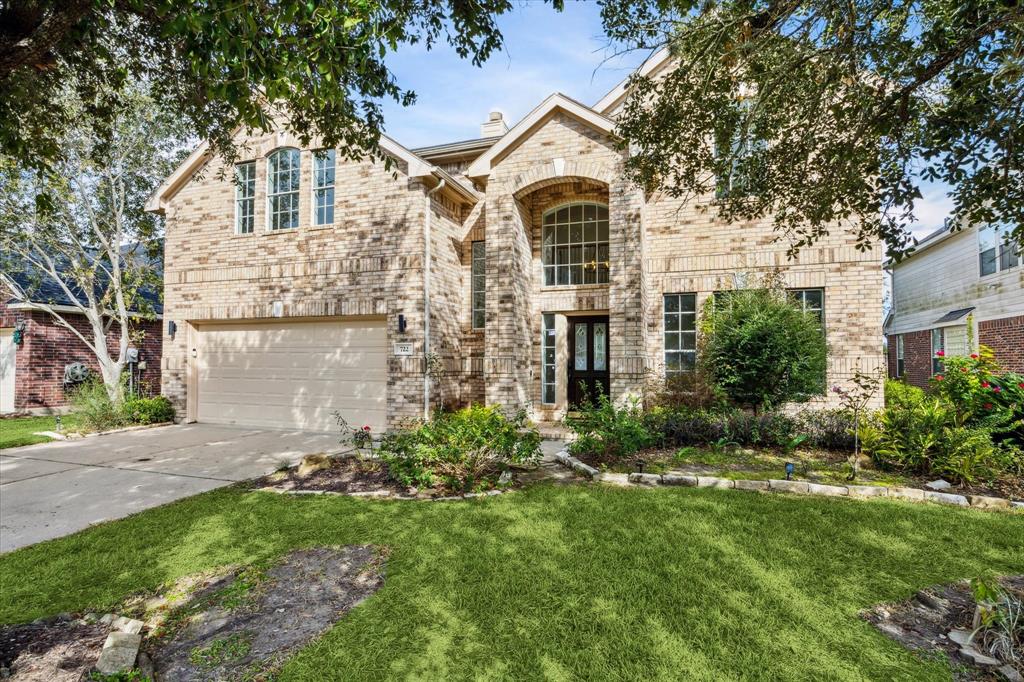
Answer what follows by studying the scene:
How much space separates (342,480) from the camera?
6.14m

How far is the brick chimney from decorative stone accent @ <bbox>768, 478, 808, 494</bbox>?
35.9 ft

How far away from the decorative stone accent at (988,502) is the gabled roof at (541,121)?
291 inches

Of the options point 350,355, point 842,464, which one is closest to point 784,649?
point 842,464

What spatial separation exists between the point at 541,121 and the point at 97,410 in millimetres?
11131

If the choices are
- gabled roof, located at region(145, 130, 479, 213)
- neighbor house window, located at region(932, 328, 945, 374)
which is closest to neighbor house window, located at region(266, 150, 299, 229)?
gabled roof, located at region(145, 130, 479, 213)

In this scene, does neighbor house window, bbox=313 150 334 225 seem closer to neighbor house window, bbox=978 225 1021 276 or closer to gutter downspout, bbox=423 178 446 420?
gutter downspout, bbox=423 178 446 420

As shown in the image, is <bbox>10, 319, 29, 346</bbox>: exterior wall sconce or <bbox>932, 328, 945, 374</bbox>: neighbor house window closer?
<bbox>10, 319, 29, 346</bbox>: exterior wall sconce

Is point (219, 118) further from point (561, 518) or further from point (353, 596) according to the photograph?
point (561, 518)

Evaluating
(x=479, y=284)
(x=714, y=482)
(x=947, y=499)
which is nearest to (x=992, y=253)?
(x=947, y=499)

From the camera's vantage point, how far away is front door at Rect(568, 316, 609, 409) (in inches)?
412

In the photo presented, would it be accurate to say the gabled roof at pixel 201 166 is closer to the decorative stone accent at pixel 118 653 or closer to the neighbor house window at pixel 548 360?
the neighbor house window at pixel 548 360

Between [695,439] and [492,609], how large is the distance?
5.64 meters

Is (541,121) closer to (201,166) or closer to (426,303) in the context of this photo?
(426,303)

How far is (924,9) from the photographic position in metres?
3.75
